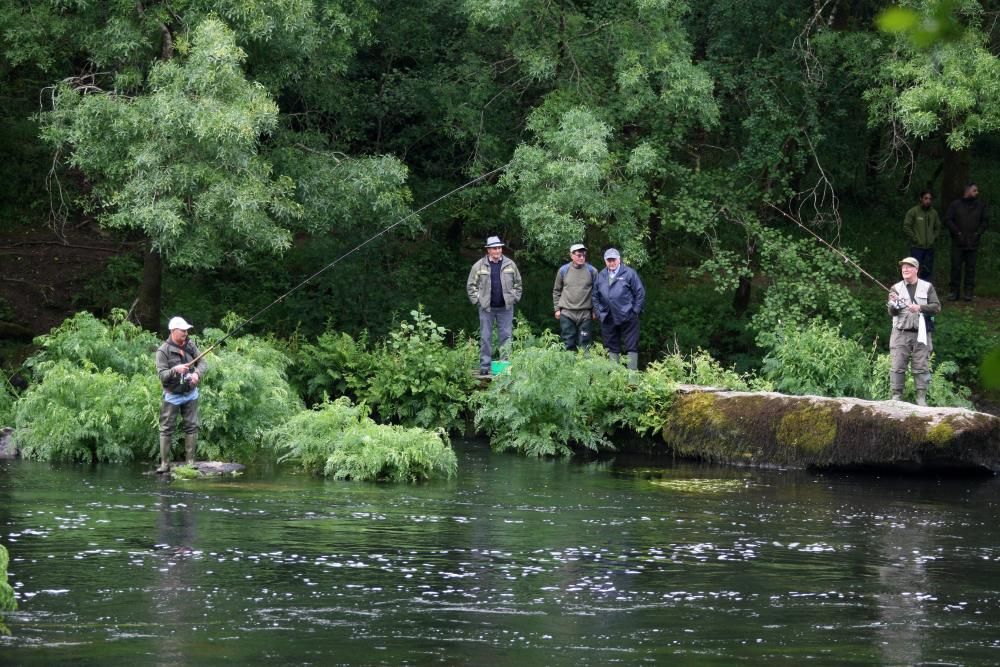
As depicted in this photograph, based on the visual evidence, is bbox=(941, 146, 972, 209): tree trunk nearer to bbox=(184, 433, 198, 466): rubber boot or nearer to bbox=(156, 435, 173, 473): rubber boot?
bbox=(184, 433, 198, 466): rubber boot

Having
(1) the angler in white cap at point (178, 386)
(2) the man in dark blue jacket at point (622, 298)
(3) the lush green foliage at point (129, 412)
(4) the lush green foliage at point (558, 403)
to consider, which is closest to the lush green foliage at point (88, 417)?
(3) the lush green foliage at point (129, 412)

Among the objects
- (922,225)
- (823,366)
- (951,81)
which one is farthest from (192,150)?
(922,225)

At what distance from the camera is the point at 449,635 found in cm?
812

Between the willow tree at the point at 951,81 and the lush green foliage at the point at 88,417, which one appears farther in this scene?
the willow tree at the point at 951,81

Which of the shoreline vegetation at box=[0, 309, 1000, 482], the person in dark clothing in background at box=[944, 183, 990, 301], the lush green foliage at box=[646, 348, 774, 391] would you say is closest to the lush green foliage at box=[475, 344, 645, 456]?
the shoreline vegetation at box=[0, 309, 1000, 482]

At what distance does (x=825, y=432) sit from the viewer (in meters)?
15.4

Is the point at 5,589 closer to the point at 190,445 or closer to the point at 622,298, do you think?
the point at 190,445

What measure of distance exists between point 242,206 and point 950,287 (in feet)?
37.7

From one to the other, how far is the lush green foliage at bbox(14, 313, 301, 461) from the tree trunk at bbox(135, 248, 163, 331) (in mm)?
4493

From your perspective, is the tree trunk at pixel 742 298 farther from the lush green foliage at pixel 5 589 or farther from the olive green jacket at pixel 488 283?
the lush green foliage at pixel 5 589

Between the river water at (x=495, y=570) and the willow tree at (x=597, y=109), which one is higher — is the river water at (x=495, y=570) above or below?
below

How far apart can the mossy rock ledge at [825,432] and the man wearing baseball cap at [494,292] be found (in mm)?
2436

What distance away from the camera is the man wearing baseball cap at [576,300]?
17891 mm

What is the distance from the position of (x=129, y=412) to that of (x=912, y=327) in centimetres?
768
